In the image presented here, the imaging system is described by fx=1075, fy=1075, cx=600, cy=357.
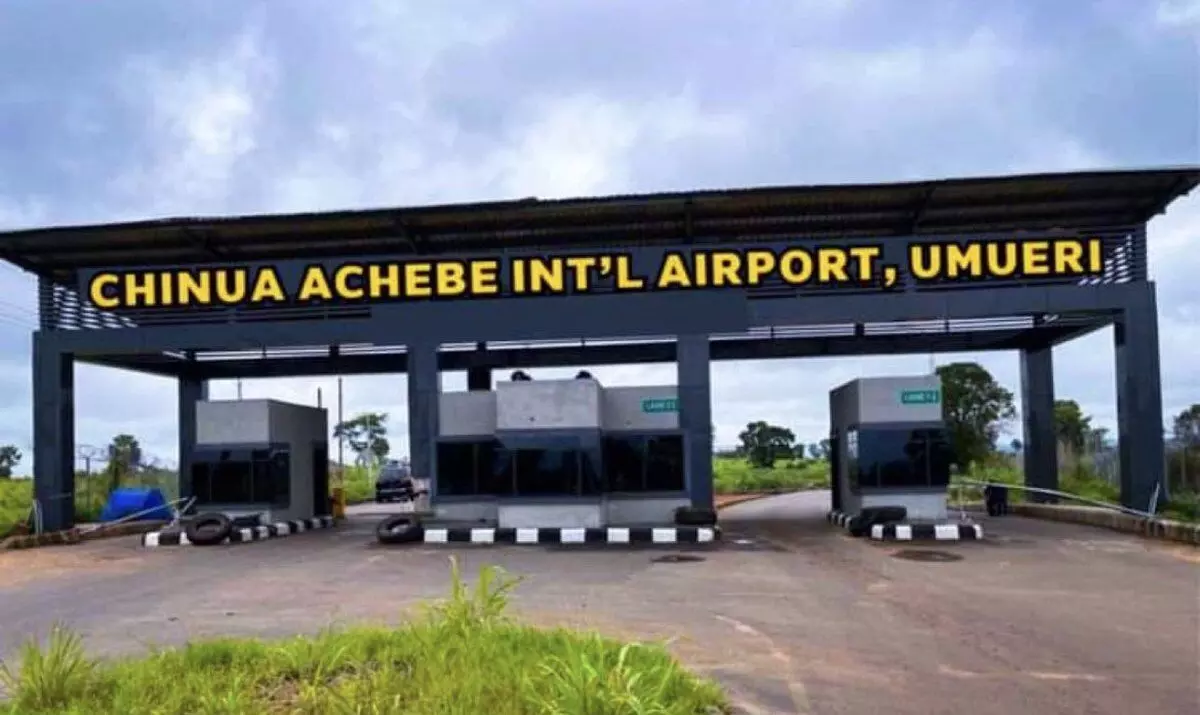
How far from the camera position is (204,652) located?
276 inches

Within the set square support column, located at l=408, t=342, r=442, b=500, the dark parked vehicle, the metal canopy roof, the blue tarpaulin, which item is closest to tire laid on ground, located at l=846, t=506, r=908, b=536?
the metal canopy roof

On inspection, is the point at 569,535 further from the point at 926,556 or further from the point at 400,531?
the point at 926,556

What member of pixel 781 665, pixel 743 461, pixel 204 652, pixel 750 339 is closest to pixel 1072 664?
pixel 781 665

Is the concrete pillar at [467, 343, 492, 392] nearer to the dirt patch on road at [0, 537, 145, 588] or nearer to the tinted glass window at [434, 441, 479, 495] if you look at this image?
the tinted glass window at [434, 441, 479, 495]

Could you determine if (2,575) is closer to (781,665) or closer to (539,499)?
(539,499)

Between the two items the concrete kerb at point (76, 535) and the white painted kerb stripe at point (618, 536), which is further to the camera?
the concrete kerb at point (76, 535)

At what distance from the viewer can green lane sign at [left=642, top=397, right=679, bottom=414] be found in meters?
22.6

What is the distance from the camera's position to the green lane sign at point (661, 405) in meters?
22.6

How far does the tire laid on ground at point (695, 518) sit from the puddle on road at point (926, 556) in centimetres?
411

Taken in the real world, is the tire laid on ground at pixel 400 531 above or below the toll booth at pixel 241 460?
below

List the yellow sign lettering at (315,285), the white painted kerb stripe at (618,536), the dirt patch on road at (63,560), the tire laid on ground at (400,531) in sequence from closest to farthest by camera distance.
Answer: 1. the dirt patch on road at (63,560)
2. the white painted kerb stripe at (618,536)
3. the tire laid on ground at (400,531)
4. the yellow sign lettering at (315,285)

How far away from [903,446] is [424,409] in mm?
9843

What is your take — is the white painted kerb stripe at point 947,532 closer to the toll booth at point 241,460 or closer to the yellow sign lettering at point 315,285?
the yellow sign lettering at point 315,285

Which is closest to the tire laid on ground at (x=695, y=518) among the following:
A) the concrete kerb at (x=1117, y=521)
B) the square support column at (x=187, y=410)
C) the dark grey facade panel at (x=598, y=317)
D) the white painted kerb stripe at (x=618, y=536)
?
the white painted kerb stripe at (x=618, y=536)
